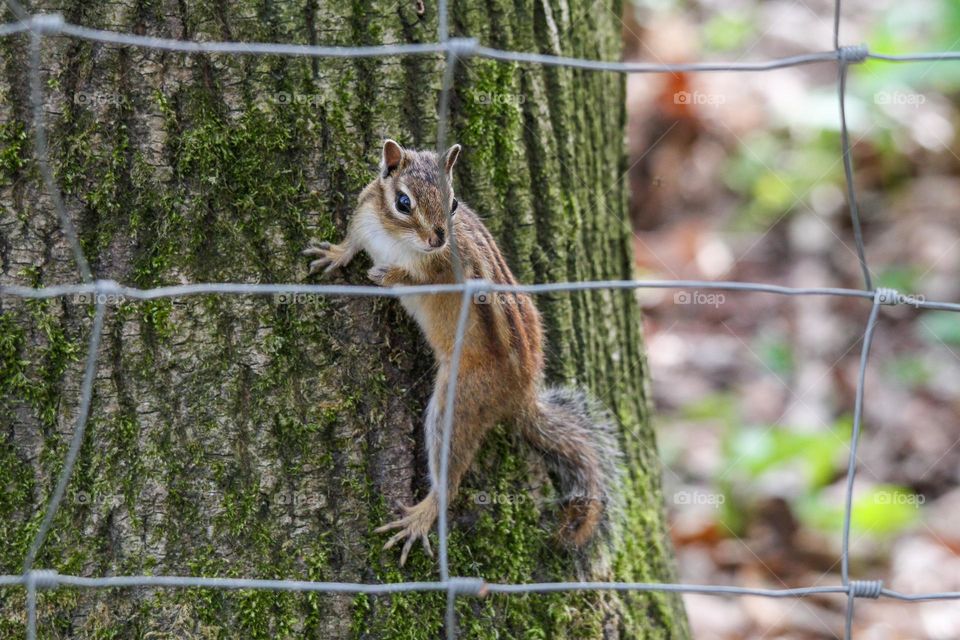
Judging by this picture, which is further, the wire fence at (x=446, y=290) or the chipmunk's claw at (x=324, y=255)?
the chipmunk's claw at (x=324, y=255)

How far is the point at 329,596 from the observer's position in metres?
2.66

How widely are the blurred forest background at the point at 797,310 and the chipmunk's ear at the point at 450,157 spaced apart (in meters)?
3.15

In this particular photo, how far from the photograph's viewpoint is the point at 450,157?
269 cm


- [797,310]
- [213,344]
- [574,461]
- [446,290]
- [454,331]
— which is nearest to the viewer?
[446,290]

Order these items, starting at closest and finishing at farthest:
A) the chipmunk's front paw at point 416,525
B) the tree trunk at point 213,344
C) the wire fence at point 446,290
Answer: the wire fence at point 446,290 < the tree trunk at point 213,344 < the chipmunk's front paw at point 416,525

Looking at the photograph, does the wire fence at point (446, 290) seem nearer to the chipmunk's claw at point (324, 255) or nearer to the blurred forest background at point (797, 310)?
the chipmunk's claw at point (324, 255)

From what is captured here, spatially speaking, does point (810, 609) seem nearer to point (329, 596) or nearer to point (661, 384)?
point (661, 384)

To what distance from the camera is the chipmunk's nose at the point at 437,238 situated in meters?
2.88

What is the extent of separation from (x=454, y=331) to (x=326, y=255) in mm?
412

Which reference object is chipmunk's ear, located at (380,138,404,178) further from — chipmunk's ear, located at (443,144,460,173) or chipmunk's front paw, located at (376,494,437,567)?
chipmunk's front paw, located at (376,494,437,567)

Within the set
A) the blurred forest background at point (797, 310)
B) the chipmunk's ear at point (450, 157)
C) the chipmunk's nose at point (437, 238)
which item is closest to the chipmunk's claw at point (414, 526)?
the chipmunk's nose at point (437, 238)

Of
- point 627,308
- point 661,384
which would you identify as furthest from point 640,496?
point 661,384

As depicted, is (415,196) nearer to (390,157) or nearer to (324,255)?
(390,157)

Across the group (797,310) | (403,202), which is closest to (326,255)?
(403,202)
